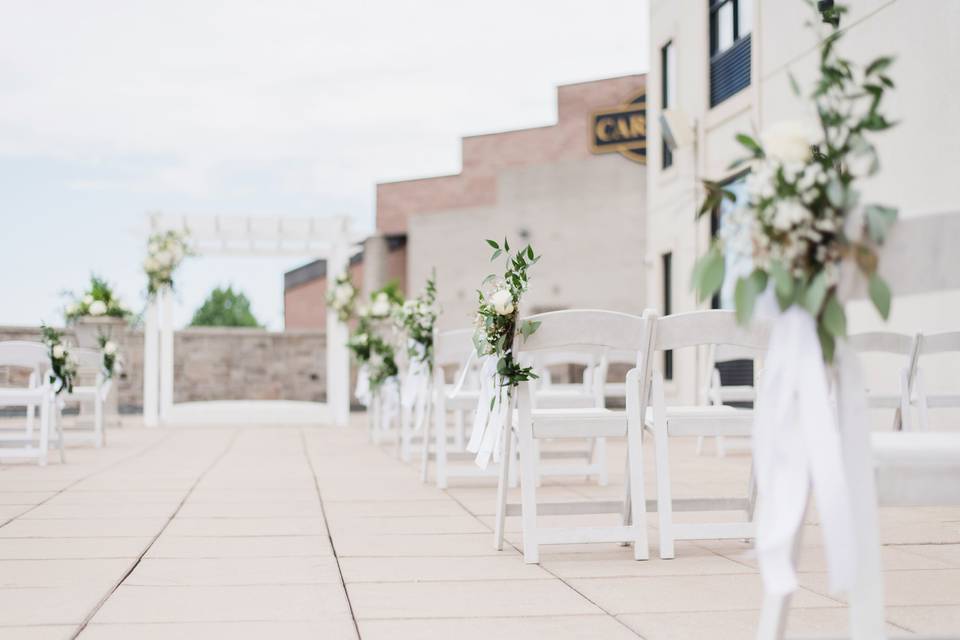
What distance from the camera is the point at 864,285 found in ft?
7.02

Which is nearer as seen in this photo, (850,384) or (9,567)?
(850,384)

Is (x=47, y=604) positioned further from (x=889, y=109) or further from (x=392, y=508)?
(x=889, y=109)

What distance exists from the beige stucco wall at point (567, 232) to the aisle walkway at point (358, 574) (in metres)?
16.4

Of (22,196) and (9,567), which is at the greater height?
(22,196)

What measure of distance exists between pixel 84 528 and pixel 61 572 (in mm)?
1116

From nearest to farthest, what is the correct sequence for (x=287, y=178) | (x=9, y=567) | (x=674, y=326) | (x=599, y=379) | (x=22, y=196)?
1. (x=9, y=567)
2. (x=674, y=326)
3. (x=599, y=379)
4. (x=22, y=196)
5. (x=287, y=178)

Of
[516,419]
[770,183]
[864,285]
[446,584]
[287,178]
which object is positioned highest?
[287,178]

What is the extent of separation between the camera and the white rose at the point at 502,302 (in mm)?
4328

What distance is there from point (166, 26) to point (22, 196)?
3443mm

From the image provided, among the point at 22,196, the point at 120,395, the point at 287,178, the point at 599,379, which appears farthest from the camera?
the point at 287,178

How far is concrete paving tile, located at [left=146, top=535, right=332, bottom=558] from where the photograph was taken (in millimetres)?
4277

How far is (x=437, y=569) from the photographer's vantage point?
403 centimetres

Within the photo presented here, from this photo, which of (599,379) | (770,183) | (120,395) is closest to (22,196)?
(120,395)

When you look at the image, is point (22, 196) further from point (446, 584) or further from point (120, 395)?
point (446, 584)
